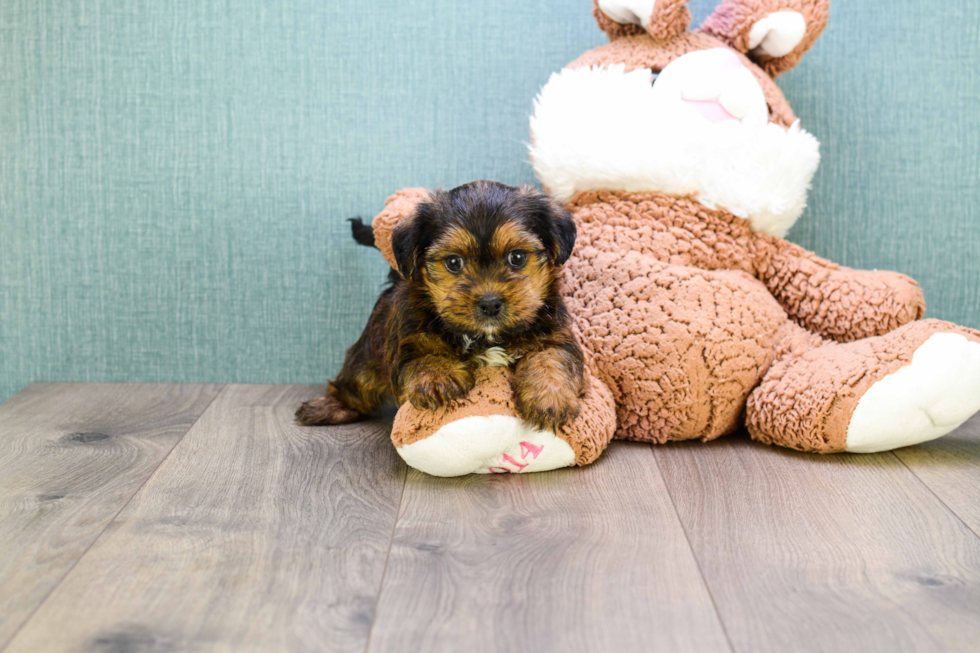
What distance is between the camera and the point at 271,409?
8.70ft

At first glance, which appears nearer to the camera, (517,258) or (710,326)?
(517,258)

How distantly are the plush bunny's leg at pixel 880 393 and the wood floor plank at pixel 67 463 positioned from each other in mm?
1686

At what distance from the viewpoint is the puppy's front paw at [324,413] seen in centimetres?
251

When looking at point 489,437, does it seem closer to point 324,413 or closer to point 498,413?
point 498,413

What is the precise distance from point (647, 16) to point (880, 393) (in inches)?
47.3

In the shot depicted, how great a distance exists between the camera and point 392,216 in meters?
2.28

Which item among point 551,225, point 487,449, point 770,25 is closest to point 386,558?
point 487,449

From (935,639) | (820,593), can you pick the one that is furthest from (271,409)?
(935,639)

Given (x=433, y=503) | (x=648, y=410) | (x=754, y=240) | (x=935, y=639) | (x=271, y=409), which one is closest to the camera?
(x=935, y=639)

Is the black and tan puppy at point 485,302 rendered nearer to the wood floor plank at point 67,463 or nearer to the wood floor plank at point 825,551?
the wood floor plank at point 825,551

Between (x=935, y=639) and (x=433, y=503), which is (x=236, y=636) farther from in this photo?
(x=935, y=639)

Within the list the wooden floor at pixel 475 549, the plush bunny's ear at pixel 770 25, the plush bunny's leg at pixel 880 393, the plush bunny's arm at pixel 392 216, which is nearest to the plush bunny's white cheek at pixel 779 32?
the plush bunny's ear at pixel 770 25

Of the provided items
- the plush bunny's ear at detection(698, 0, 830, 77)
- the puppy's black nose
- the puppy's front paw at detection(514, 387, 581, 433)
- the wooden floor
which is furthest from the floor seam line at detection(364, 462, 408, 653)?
the plush bunny's ear at detection(698, 0, 830, 77)

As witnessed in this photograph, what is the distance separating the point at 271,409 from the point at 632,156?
139 cm
